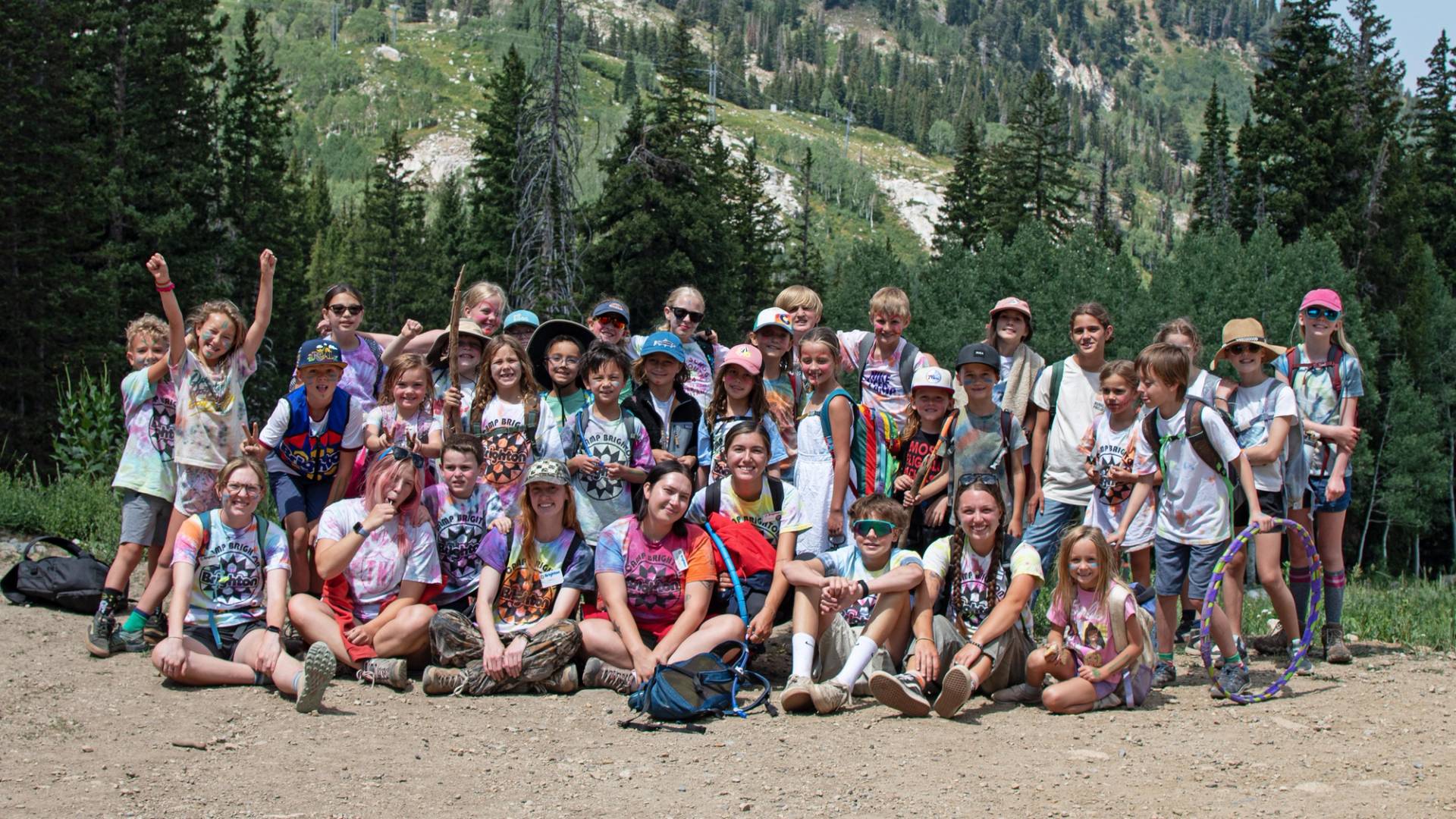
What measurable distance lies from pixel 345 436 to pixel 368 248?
68592mm

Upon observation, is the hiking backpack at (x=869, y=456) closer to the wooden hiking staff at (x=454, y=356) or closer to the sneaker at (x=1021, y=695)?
the sneaker at (x=1021, y=695)

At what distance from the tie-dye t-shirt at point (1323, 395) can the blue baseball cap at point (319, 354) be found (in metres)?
5.49

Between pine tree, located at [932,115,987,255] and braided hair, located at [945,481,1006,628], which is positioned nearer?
braided hair, located at [945,481,1006,628]

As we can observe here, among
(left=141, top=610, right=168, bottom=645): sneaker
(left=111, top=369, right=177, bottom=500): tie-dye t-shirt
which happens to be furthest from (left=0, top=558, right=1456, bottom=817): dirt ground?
(left=111, top=369, right=177, bottom=500): tie-dye t-shirt

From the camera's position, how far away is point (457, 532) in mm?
6648

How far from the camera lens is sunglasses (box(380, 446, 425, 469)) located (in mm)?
6438

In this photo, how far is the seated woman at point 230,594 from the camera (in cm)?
606

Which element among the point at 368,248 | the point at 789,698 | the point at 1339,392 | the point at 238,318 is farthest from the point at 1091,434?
the point at 368,248

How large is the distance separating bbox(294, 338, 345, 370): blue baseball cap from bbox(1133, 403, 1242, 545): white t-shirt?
4436 mm

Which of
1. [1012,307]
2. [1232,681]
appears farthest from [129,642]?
[1232,681]

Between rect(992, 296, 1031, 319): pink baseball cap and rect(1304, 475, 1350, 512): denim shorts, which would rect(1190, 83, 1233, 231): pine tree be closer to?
rect(1304, 475, 1350, 512): denim shorts

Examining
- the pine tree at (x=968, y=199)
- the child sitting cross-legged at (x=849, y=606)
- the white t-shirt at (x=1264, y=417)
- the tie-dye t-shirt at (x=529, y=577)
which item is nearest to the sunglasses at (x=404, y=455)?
the tie-dye t-shirt at (x=529, y=577)

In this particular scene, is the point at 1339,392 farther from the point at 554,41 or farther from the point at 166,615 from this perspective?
the point at 554,41

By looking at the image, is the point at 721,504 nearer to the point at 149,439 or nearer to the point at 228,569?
the point at 228,569
